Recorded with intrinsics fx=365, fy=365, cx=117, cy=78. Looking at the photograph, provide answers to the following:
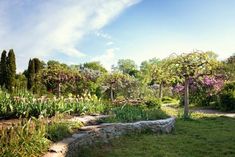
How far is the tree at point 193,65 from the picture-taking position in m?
12.7

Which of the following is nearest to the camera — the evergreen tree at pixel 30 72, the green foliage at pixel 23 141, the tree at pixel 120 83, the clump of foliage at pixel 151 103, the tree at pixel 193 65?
the green foliage at pixel 23 141

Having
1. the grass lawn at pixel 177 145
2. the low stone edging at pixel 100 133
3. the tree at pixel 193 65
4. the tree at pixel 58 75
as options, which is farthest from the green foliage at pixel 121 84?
the low stone edging at pixel 100 133

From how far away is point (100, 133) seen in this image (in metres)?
7.80

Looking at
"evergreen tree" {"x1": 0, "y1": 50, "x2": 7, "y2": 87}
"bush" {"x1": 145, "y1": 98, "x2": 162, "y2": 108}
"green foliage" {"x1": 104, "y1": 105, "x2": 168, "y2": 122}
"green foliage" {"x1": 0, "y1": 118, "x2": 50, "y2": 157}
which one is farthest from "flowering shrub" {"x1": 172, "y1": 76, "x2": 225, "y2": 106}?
"green foliage" {"x1": 0, "y1": 118, "x2": 50, "y2": 157}

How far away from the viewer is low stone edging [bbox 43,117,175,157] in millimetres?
5956

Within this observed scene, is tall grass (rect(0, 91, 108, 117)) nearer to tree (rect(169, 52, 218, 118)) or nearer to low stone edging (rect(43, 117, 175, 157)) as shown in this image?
low stone edging (rect(43, 117, 175, 157))

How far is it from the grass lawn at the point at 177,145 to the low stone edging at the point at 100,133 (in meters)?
0.16

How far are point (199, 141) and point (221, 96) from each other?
9.40 m

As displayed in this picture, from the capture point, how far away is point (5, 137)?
5406 mm

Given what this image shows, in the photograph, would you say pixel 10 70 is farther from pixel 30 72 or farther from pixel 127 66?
pixel 127 66

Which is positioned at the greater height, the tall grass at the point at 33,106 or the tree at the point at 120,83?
the tree at the point at 120,83

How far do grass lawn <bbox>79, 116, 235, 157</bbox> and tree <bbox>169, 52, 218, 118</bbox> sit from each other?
2.82 metres

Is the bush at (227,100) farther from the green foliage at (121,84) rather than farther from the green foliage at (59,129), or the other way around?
the green foliage at (59,129)

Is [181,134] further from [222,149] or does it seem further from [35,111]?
[35,111]
